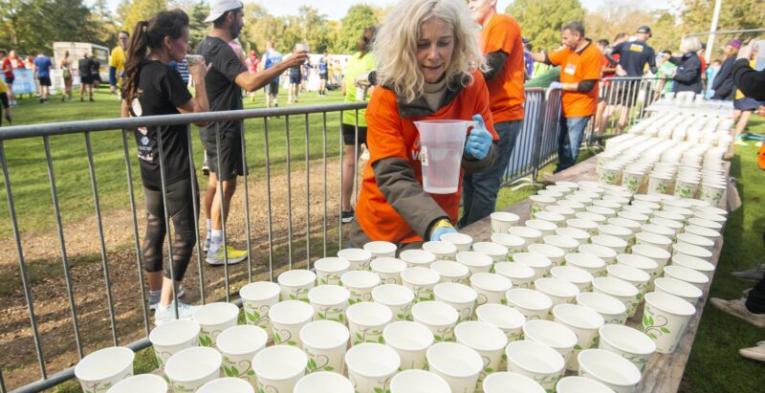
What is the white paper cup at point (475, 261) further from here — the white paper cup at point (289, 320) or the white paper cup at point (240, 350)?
the white paper cup at point (240, 350)

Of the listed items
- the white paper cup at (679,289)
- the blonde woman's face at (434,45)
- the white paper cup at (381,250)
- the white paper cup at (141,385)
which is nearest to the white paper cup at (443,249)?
the white paper cup at (381,250)

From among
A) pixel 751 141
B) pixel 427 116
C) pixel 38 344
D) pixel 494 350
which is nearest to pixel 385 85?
pixel 427 116

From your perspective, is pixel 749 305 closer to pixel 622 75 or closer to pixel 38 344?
pixel 38 344

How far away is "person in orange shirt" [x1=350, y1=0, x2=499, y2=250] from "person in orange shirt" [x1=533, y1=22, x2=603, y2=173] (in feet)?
15.4

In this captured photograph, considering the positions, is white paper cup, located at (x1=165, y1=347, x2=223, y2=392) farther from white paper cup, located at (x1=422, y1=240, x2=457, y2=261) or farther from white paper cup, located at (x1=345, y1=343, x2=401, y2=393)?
white paper cup, located at (x1=422, y1=240, x2=457, y2=261)

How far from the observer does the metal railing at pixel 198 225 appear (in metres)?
2.25

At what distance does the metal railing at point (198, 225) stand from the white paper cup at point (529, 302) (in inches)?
63.0

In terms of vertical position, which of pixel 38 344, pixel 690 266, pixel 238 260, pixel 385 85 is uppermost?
pixel 385 85

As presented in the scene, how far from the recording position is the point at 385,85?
219cm

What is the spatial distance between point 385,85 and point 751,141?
12842 mm

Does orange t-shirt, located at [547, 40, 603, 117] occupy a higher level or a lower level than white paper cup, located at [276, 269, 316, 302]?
higher

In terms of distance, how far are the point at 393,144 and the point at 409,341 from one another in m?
1.14

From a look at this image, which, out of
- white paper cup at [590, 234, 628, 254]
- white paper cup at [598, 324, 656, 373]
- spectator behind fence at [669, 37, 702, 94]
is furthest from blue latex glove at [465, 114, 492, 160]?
spectator behind fence at [669, 37, 702, 94]

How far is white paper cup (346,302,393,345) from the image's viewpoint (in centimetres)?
119
